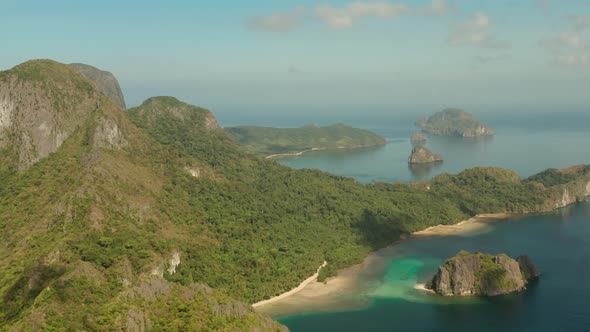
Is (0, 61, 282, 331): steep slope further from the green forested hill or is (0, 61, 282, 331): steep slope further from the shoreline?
the shoreline

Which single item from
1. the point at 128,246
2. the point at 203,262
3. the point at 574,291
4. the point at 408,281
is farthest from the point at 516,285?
the point at 128,246

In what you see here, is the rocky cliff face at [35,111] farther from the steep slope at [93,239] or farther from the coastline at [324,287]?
the coastline at [324,287]

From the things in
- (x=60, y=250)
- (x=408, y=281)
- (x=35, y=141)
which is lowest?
(x=408, y=281)

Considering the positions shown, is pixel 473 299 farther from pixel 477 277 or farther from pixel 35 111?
pixel 35 111

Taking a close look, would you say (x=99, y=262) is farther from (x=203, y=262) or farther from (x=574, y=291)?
(x=574, y=291)

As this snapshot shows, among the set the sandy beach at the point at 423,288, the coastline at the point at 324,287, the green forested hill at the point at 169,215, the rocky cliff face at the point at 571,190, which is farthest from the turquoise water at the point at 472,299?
the rocky cliff face at the point at 571,190

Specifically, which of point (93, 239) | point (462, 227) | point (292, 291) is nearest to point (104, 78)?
point (93, 239)
